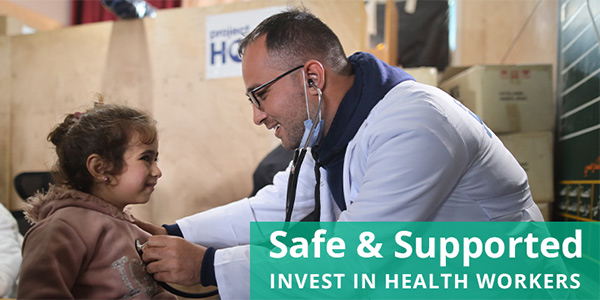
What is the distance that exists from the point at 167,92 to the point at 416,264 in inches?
76.1

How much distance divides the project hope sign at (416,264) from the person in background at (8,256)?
3.24 feet

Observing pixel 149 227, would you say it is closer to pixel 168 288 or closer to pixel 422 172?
pixel 168 288

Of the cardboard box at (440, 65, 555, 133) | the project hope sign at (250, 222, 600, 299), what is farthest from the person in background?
the cardboard box at (440, 65, 555, 133)

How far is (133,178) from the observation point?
1.08 m

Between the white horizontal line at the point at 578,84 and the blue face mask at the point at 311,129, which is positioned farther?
the white horizontal line at the point at 578,84

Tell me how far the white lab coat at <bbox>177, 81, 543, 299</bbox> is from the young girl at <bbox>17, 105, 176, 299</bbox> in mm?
225

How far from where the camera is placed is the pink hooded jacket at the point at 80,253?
854 mm

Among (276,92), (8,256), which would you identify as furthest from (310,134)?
(8,256)

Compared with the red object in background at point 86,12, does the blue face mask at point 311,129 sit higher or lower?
lower

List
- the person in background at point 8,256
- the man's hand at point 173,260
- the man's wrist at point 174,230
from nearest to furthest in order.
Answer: the man's hand at point 173,260 → the man's wrist at point 174,230 → the person in background at point 8,256

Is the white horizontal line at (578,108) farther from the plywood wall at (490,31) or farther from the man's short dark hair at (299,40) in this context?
the man's short dark hair at (299,40)

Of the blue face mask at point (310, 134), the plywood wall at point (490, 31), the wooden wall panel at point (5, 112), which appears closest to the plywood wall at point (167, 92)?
the wooden wall panel at point (5, 112)

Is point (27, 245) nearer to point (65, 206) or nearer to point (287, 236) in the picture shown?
point (65, 206)

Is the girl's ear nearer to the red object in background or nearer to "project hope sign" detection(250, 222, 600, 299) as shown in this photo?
"project hope sign" detection(250, 222, 600, 299)
